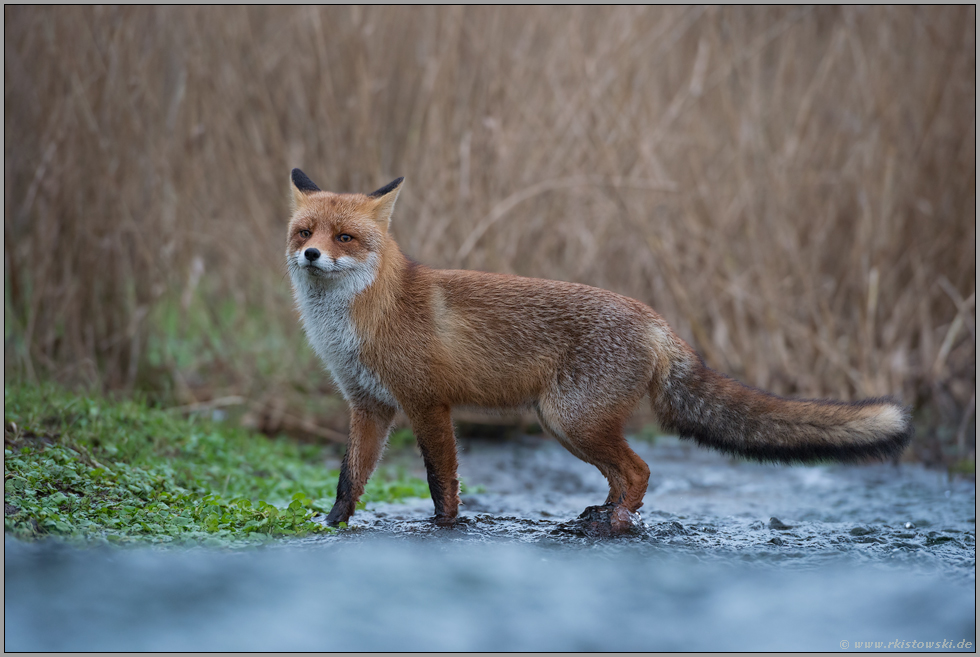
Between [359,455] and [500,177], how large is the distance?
3.69 meters

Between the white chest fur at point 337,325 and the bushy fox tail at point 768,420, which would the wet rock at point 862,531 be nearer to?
the bushy fox tail at point 768,420

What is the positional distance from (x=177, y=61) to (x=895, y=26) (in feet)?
22.6

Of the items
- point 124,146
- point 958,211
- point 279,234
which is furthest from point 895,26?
point 124,146

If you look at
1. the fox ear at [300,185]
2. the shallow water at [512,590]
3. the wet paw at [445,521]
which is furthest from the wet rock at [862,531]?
the fox ear at [300,185]

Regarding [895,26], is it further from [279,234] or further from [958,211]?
[279,234]

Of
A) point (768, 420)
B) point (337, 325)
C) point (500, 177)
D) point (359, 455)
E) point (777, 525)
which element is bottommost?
point (777, 525)

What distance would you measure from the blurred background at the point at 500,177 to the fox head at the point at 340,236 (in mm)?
2567

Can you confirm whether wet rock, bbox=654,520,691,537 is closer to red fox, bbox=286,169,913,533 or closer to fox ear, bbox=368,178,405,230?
red fox, bbox=286,169,913,533

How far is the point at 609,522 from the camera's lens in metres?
4.23

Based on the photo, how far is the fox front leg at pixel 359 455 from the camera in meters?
4.36

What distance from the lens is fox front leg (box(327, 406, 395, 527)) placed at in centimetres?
436

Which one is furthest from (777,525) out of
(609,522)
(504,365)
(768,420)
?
(504,365)

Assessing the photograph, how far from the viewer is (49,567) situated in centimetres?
325

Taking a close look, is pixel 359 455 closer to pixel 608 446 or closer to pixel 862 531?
pixel 608 446
